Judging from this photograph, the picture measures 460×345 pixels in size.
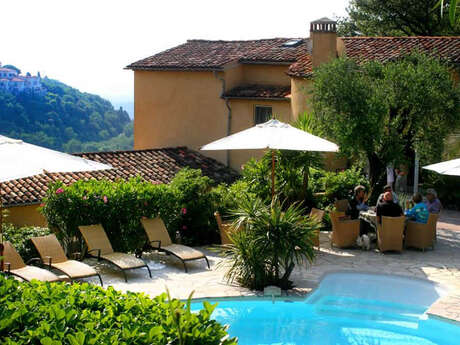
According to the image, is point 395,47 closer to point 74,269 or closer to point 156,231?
point 156,231

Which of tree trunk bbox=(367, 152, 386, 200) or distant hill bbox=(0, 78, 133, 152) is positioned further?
distant hill bbox=(0, 78, 133, 152)

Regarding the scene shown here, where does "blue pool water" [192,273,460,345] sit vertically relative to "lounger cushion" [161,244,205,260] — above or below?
below

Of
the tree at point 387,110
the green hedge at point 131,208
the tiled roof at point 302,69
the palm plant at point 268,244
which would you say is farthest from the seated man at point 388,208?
the tiled roof at point 302,69

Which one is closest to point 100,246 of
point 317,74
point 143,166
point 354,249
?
point 354,249

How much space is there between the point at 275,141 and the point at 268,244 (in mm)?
2631

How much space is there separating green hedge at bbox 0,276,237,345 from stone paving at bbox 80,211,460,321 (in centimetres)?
481

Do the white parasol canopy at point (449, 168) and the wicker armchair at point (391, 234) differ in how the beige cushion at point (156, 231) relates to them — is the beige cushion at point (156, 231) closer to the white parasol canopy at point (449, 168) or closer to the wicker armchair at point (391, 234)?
the wicker armchair at point (391, 234)

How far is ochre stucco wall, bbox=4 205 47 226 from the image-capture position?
21.1m

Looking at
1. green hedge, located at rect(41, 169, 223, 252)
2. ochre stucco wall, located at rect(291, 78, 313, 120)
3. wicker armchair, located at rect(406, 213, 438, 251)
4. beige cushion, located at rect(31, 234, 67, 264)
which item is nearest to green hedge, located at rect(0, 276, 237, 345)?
beige cushion, located at rect(31, 234, 67, 264)

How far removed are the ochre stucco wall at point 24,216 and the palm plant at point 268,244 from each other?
433 inches

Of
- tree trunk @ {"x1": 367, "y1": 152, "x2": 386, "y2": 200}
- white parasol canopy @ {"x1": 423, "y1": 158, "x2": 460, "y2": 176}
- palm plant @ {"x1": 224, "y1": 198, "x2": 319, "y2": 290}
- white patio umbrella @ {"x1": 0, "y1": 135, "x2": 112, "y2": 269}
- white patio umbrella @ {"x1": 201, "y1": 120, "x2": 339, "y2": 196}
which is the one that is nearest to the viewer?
white patio umbrella @ {"x1": 0, "y1": 135, "x2": 112, "y2": 269}

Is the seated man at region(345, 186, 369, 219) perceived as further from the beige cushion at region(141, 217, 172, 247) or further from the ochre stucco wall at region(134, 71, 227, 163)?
the ochre stucco wall at region(134, 71, 227, 163)

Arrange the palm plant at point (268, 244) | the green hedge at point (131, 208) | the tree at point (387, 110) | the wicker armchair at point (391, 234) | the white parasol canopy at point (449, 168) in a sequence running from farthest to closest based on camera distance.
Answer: the tree at point (387, 110) → the wicker armchair at point (391, 234) → the green hedge at point (131, 208) → the white parasol canopy at point (449, 168) → the palm plant at point (268, 244)

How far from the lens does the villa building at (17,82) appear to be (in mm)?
82744
